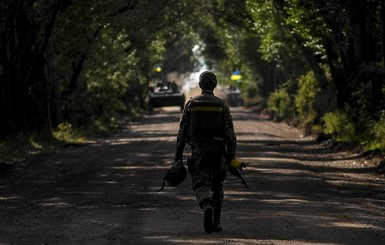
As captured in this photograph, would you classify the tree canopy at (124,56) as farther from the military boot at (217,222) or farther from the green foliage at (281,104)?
the military boot at (217,222)

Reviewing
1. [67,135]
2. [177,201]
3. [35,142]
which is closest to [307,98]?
[67,135]

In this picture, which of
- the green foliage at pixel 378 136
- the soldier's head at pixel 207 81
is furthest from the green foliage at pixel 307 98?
the soldier's head at pixel 207 81

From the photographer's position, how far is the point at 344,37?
31.1 m

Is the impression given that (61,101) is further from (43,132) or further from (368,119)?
(368,119)

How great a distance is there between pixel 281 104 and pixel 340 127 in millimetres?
21352

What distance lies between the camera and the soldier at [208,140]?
1270 centimetres

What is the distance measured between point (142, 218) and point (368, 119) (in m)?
15.8

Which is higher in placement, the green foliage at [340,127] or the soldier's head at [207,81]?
the soldier's head at [207,81]

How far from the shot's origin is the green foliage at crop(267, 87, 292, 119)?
5122 centimetres

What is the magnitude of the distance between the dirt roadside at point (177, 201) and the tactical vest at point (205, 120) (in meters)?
1.11

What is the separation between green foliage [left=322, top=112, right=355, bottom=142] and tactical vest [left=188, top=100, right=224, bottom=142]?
17.4m

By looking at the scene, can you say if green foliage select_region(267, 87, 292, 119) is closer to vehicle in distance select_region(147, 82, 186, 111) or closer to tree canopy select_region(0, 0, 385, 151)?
tree canopy select_region(0, 0, 385, 151)

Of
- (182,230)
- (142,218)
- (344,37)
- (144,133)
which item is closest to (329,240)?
(182,230)

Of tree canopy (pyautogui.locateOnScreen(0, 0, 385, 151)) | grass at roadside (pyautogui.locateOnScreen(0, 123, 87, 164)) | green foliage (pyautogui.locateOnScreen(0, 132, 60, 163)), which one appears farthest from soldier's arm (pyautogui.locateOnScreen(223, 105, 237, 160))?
green foliage (pyautogui.locateOnScreen(0, 132, 60, 163))
